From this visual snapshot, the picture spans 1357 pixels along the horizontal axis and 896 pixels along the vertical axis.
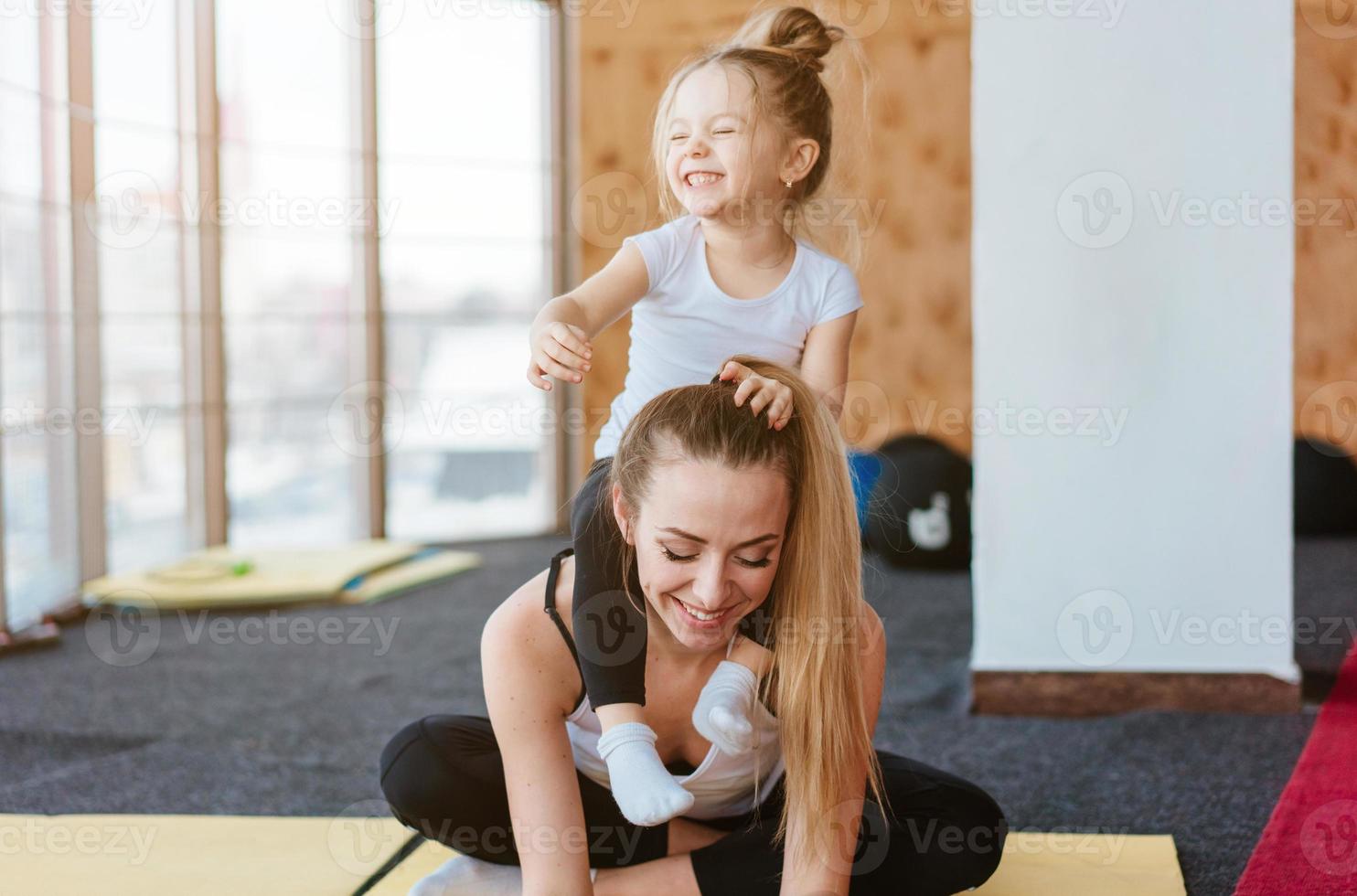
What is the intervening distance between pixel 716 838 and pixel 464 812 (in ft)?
0.97

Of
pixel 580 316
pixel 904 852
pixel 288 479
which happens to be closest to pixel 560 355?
pixel 580 316

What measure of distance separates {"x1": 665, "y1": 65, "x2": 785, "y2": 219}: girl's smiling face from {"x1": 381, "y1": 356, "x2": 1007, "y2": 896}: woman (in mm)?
235

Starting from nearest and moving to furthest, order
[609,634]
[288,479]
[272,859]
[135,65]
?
[609,634] → [272,859] → [135,65] → [288,479]

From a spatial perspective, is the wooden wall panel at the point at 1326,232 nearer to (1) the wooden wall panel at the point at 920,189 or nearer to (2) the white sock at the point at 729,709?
(1) the wooden wall panel at the point at 920,189

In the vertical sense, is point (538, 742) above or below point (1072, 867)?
above

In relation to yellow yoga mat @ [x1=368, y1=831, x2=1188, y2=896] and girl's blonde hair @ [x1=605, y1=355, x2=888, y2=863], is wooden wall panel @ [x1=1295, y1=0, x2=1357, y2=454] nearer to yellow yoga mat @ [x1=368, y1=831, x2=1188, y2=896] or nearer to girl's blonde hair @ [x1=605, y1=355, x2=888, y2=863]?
yellow yoga mat @ [x1=368, y1=831, x2=1188, y2=896]

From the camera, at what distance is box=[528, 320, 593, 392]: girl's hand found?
1.27 metres

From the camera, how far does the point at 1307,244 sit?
4.57 metres

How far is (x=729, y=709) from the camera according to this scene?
1282 millimetres

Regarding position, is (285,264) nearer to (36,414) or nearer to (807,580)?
(36,414)

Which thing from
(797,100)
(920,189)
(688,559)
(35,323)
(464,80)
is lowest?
(688,559)

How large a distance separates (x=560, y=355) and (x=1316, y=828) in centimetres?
122

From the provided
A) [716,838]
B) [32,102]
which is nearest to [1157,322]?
[716,838]

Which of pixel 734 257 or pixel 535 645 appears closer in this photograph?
pixel 535 645
